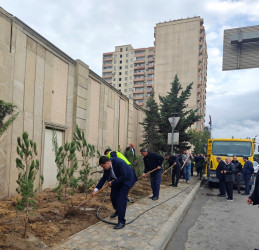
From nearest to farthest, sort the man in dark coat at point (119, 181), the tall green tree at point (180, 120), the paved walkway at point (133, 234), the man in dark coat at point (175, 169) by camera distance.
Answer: the paved walkway at point (133, 234)
the man in dark coat at point (119, 181)
the man in dark coat at point (175, 169)
the tall green tree at point (180, 120)

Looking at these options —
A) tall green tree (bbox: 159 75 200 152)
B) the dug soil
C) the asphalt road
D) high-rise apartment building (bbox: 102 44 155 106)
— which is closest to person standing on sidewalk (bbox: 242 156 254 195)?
the asphalt road

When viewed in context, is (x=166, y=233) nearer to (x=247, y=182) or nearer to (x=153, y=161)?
(x=153, y=161)

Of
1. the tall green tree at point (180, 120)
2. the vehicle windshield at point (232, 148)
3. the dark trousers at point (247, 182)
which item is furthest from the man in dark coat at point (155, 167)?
the tall green tree at point (180, 120)

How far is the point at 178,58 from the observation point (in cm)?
6556

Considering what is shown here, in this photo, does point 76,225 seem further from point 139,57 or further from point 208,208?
point 139,57

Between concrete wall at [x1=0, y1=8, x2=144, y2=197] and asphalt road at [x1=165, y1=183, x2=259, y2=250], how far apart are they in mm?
4786

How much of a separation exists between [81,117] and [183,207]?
544 centimetres

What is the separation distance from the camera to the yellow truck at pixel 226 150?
39.4 feet

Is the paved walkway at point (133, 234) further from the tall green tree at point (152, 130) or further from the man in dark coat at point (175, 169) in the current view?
the tall green tree at point (152, 130)

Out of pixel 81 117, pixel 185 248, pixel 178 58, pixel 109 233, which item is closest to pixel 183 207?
pixel 185 248

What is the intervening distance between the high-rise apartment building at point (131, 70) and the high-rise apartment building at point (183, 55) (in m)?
17.0

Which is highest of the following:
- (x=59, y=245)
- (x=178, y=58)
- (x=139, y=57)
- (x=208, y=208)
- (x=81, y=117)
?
(x=139, y=57)

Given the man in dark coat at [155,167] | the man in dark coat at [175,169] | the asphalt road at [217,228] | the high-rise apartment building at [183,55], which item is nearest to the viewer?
the asphalt road at [217,228]

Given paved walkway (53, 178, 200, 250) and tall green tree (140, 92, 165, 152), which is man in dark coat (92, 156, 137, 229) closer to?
paved walkway (53, 178, 200, 250)
